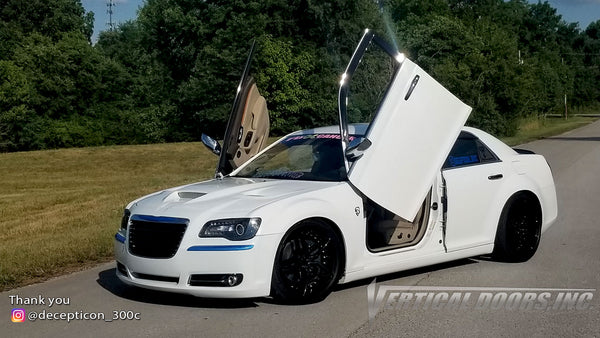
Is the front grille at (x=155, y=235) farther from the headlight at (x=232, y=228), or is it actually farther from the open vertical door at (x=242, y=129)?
the open vertical door at (x=242, y=129)

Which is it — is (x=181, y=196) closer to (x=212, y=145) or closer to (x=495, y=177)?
(x=212, y=145)

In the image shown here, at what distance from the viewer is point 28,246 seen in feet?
33.4

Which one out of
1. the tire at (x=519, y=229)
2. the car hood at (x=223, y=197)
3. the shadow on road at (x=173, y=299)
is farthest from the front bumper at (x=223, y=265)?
the tire at (x=519, y=229)

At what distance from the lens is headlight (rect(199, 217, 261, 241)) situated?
20.4 feet

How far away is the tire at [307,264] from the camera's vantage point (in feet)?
21.1

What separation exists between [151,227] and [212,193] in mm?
624

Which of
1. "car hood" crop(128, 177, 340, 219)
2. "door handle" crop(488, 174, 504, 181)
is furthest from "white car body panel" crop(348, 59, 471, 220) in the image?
"door handle" crop(488, 174, 504, 181)

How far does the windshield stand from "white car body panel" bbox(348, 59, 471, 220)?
0.34 meters

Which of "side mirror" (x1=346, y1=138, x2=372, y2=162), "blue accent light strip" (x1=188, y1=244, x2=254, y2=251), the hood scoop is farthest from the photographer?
"side mirror" (x1=346, y1=138, x2=372, y2=162)

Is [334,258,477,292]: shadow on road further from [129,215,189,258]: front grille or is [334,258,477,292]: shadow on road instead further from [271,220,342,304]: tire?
[129,215,189,258]: front grille

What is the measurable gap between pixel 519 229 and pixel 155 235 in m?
3.88

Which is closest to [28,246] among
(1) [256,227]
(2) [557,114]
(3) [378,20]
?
(1) [256,227]

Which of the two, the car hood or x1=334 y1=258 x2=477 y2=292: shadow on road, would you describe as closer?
the car hood

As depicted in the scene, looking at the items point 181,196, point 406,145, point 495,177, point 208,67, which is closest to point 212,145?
point 181,196
